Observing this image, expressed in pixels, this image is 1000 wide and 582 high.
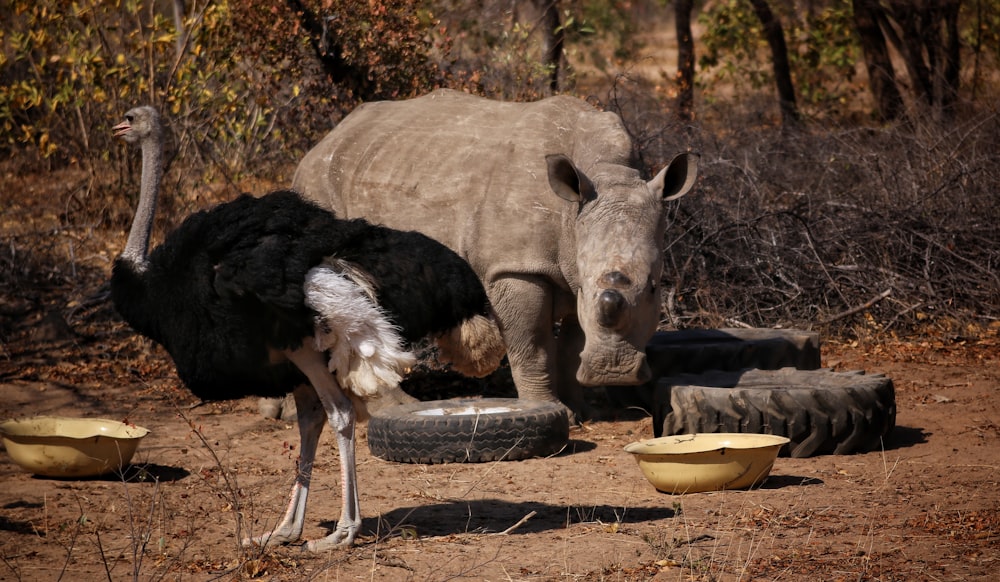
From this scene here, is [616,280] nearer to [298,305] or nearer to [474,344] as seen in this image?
[474,344]

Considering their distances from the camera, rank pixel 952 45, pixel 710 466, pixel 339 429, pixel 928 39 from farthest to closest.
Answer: pixel 928 39 < pixel 952 45 < pixel 710 466 < pixel 339 429

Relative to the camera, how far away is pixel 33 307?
11414mm

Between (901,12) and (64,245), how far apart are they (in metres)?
11.0

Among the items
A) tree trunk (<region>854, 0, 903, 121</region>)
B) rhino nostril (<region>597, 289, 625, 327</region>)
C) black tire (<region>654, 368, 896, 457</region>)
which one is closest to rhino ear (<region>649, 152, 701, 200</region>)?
rhino nostril (<region>597, 289, 625, 327</region>)

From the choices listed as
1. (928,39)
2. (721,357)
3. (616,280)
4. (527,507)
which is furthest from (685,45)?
(527,507)

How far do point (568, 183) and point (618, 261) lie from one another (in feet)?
2.47

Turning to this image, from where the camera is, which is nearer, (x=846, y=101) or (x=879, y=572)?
(x=879, y=572)

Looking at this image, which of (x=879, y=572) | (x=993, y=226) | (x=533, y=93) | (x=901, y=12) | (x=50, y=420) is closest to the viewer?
(x=879, y=572)

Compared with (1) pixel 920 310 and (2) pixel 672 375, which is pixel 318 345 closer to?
(2) pixel 672 375

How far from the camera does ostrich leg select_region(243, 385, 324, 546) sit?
19.1ft

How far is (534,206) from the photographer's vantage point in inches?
318

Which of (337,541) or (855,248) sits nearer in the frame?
(337,541)

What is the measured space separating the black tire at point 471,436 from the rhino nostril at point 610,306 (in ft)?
3.50

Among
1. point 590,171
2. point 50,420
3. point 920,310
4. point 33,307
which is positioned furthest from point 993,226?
point 33,307
